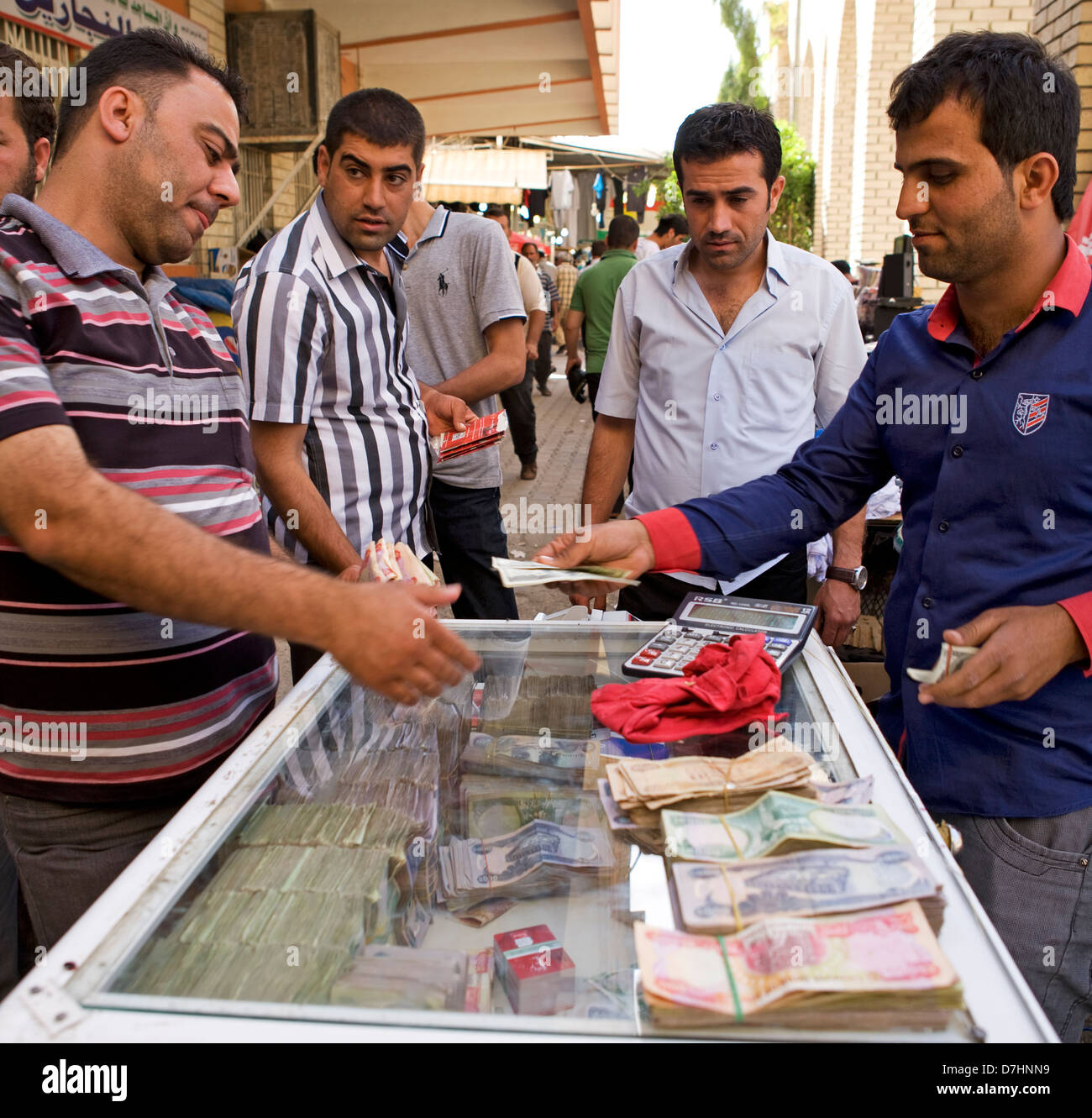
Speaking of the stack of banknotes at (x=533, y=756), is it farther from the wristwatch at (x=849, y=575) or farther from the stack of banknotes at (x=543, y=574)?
the wristwatch at (x=849, y=575)

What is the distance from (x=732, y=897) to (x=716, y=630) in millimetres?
842

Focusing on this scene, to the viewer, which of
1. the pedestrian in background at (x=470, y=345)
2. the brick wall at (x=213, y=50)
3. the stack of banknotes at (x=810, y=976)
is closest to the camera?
the stack of banknotes at (x=810, y=976)

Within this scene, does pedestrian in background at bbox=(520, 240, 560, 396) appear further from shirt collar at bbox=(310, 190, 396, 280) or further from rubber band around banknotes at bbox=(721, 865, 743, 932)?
rubber band around banknotes at bbox=(721, 865, 743, 932)

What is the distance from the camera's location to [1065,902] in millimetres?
1585

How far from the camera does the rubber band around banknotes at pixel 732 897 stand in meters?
1.10

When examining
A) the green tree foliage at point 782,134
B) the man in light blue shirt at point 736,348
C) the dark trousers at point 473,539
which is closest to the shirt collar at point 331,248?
the man in light blue shirt at point 736,348

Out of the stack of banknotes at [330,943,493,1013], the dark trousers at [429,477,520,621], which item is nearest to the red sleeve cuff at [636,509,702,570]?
the stack of banknotes at [330,943,493,1013]

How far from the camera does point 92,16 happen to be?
543 cm

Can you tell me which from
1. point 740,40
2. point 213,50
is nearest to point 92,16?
point 213,50

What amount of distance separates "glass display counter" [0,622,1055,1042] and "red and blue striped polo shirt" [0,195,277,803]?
0.17 metres

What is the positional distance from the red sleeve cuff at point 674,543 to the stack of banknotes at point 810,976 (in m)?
0.99

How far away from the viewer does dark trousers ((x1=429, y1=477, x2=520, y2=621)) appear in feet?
11.3

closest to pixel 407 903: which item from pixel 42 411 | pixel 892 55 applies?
pixel 42 411
